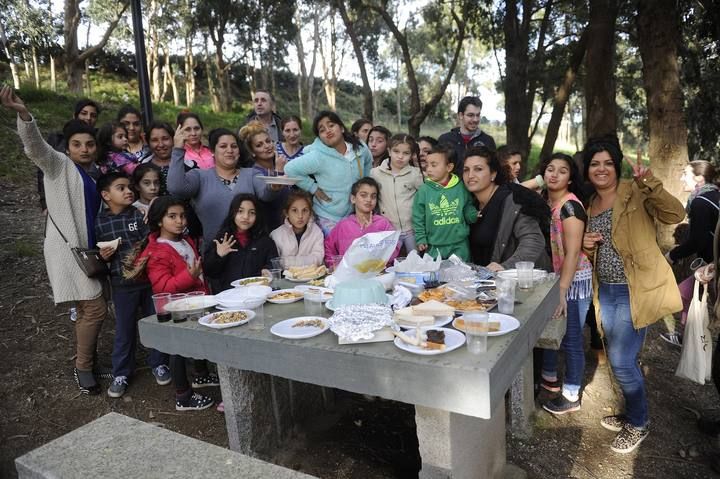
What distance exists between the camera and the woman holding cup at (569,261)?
305 centimetres

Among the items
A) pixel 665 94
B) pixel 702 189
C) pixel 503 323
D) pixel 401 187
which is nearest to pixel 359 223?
pixel 401 187

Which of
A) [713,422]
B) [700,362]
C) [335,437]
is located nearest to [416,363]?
[335,437]

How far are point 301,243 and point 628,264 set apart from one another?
224cm

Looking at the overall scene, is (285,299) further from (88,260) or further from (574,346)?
(574,346)

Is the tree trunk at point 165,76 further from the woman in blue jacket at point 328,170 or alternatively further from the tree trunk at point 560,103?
the woman in blue jacket at point 328,170

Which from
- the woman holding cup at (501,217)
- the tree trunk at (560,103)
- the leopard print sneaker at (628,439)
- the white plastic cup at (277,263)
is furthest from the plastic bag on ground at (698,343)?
the tree trunk at (560,103)

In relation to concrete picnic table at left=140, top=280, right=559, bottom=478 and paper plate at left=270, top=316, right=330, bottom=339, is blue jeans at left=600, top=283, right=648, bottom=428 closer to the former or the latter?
concrete picnic table at left=140, top=280, right=559, bottom=478

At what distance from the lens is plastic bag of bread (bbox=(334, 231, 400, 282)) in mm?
2484

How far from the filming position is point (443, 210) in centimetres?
354

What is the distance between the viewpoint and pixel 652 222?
2.96 metres

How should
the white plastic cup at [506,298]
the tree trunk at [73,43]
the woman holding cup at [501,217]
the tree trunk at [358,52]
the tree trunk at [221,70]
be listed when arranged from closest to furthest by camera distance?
the white plastic cup at [506,298], the woman holding cup at [501,217], the tree trunk at [358,52], the tree trunk at [73,43], the tree trunk at [221,70]

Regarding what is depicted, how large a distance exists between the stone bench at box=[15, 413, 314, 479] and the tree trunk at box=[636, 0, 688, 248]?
20.9 ft

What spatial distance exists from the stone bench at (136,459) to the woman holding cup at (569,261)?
2.09 metres

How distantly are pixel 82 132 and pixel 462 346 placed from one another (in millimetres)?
3485
